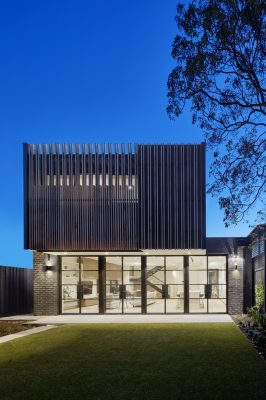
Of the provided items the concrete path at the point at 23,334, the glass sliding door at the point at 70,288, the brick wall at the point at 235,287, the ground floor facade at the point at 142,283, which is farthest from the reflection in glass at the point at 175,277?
the concrete path at the point at 23,334

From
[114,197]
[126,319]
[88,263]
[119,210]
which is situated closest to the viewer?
[126,319]

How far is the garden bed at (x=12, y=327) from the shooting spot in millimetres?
16622

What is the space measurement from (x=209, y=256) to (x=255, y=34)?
13698mm

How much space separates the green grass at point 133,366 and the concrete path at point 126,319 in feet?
10.6

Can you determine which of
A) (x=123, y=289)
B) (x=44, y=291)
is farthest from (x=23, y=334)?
(x=123, y=289)

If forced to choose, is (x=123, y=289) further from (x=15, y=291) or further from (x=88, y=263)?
(x=15, y=291)

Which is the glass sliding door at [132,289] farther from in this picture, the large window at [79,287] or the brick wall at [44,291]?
the brick wall at [44,291]

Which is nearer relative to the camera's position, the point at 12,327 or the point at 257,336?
the point at 257,336

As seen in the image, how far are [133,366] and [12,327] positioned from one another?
29.0 ft

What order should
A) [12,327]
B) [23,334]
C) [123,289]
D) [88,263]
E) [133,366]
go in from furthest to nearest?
[88,263], [123,289], [12,327], [23,334], [133,366]

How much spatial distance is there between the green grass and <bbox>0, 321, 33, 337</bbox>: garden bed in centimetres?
174

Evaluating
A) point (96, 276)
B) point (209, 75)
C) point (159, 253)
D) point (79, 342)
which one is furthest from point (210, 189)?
point (96, 276)

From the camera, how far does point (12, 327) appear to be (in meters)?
17.6

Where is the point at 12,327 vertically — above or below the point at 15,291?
below
